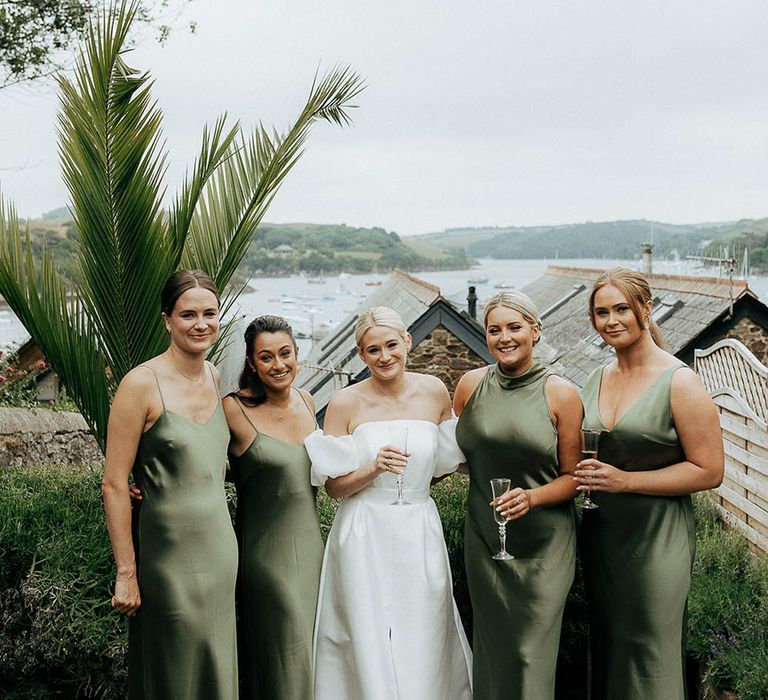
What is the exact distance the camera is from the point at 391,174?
550 ft

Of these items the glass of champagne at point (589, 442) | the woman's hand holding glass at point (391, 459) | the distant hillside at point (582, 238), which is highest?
the distant hillside at point (582, 238)

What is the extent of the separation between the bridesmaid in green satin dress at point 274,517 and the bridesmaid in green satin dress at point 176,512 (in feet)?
0.72

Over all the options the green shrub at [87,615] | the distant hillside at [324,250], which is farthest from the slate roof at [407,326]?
the distant hillside at [324,250]

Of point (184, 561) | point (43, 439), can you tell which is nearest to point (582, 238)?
point (43, 439)

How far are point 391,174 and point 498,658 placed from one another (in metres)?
167

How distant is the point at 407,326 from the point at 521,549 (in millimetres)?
17044

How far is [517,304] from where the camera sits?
4176 millimetres

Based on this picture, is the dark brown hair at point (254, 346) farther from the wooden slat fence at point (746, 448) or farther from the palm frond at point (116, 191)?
the wooden slat fence at point (746, 448)

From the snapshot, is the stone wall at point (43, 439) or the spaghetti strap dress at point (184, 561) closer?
the spaghetti strap dress at point (184, 561)

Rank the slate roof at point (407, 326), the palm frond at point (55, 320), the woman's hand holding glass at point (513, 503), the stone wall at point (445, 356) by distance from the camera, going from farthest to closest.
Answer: the stone wall at point (445, 356)
the slate roof at point (407, 326)
the palm frond at point (55, 320)
the woman's hand holding glass at point (513, 503)

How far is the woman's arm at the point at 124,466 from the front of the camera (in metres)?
3.93

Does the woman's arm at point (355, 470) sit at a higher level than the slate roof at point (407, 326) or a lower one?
higher

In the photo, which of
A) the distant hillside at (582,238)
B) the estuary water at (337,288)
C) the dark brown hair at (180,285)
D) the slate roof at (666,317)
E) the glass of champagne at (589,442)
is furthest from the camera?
the distant hillside at (582,238)

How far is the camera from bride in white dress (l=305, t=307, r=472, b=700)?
4.37 meters
